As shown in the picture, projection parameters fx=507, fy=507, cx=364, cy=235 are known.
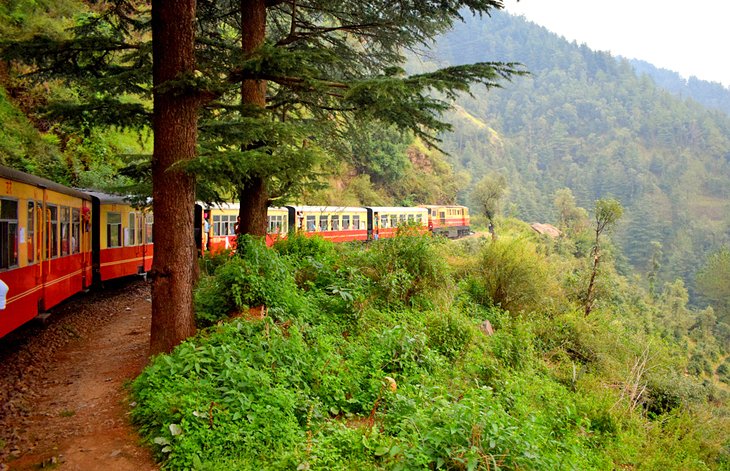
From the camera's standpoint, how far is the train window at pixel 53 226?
371 inches

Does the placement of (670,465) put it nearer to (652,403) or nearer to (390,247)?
(652,403)

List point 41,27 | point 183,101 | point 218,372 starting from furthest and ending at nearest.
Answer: point 41,27
point 183,101
point 218,372

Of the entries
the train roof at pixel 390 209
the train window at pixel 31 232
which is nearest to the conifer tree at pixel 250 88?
the train window at pixel 31 232

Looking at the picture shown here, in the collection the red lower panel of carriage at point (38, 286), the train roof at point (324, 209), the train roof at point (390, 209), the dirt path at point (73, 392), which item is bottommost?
the dirt path at point (73, 392)

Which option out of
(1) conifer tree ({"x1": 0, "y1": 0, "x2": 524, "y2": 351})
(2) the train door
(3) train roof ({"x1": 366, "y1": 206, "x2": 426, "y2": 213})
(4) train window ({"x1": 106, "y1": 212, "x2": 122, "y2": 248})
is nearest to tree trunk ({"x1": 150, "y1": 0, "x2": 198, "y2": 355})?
(1) conifer tree ({"x1": 0, "y1": 0, "x2": 524, "y2": 351})

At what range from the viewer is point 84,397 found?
20.1ft

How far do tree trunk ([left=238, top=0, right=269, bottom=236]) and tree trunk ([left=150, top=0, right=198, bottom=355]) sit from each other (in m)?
2.78

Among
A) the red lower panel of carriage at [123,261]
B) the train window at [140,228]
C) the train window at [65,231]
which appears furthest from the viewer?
the train window at [140,228]

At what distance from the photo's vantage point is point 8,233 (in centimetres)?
736

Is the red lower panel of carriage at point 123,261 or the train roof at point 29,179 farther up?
the train roof at point 29,179

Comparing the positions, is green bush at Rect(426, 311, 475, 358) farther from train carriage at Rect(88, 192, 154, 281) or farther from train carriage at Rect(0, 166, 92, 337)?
train carriage at Rect(88, 192, 154, 281)

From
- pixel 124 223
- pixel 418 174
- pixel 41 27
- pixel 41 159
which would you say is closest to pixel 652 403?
pixel 124 223

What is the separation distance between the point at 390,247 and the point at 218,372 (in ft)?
18.8

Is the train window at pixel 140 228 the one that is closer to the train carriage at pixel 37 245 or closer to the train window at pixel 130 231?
the train window at pixel 130 231
